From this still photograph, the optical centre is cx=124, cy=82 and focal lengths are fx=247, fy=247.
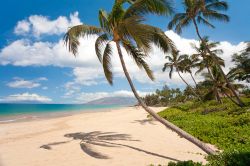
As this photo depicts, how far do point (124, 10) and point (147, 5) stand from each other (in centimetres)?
119

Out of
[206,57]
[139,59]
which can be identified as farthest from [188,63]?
[139,59]

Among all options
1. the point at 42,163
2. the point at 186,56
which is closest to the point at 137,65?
the point at 42,163

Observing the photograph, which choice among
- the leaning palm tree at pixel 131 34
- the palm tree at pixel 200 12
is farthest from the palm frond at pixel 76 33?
the palm tree at pixel 200 12

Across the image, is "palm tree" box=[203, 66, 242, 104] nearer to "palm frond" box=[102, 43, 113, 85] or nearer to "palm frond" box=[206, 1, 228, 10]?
"palm frond" box=[206, 1, 228, 10]

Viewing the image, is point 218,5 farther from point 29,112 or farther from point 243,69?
point 29,112

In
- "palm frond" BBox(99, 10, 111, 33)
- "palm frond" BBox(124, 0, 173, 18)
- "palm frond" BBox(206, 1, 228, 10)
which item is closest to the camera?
"palm frond" BBox(124, 0, 173, 18)

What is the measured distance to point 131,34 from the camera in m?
8.86

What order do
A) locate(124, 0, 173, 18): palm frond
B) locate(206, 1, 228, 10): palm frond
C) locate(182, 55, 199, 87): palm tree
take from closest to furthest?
locate(124, 0, 173, 18): palm frond, locate(206, 1, 228, 10): palm frond, locate(182, 55, 199, 87): palm tree

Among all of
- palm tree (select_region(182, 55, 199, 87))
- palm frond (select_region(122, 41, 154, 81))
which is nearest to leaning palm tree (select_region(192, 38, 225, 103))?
palm tree (select_region(182, 55, 199, 87))

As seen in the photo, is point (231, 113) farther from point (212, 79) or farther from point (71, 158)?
point (71, 158)

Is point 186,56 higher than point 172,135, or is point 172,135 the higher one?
point 186,56

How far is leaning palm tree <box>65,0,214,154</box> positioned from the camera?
881cm

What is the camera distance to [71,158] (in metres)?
8.42

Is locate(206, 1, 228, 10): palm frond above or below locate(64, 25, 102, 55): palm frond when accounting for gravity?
above
